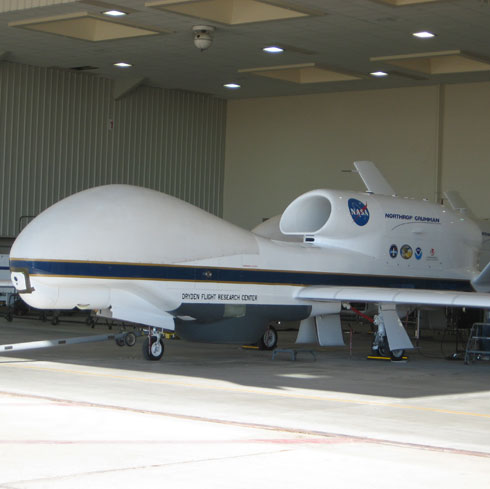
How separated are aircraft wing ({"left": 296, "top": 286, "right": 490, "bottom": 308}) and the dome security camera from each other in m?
7.08

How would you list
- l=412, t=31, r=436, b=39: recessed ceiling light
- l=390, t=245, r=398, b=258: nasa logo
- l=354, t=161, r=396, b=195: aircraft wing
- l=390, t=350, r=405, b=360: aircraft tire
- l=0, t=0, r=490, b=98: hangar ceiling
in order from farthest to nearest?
l=354, t=161, r=396, b=195: aircraft wing
l=412, t=31, r=436, b=39: recessed ceiling light
l=0, t=0, r=490, b=98: hangar ceiling
l=390, t=245, r=398, b=258: nasa logo
l=390, t=350, r=405, b=360: aircraft tire

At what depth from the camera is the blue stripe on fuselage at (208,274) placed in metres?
14.5

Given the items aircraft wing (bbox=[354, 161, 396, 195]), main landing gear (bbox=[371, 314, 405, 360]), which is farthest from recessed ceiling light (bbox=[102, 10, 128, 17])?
main landing gear (bbox=[371, 314, 405, 360])

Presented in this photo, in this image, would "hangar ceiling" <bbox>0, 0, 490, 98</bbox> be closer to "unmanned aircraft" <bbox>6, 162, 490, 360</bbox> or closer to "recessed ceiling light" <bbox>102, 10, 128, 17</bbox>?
"recessed ceiling light" <bbox>102, 10, 128, 17</bbox>

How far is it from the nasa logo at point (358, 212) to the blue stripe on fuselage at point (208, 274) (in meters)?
1.10

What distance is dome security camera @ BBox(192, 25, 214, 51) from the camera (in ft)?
68.9

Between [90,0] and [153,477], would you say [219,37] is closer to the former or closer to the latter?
[90,0]

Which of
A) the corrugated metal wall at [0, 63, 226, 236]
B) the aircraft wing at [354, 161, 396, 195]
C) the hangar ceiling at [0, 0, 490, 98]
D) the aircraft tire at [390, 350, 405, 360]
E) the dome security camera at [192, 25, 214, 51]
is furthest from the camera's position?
the corrugated metal wall at [0, 63, 226, 236]

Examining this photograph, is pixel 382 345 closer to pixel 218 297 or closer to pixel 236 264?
pixel 236 264

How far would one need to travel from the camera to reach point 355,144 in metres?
29.3

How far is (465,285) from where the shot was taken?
66.3 feet

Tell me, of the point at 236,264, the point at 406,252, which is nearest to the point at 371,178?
the point at 406,252

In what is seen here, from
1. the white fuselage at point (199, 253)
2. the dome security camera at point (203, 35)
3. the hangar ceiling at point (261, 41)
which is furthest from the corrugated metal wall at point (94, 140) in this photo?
the white fuselage at point (199, 253)

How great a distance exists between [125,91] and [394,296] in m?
15.4
